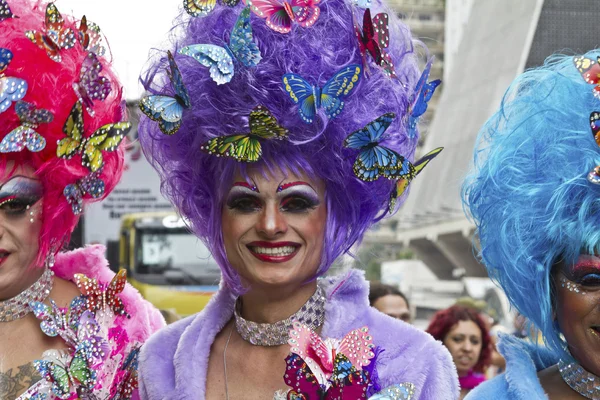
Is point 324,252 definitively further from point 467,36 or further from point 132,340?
point 467,36

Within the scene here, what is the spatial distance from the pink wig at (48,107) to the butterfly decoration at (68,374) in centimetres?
37

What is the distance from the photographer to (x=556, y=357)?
9.18ft

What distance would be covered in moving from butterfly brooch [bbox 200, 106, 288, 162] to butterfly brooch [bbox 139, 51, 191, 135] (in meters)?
0.14

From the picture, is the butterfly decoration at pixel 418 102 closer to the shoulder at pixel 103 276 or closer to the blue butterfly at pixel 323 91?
the blue butterfly at pixel 323 91

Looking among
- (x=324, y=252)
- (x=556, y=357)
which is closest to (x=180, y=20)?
(x=324, y=252)

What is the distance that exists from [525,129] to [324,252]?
78cm

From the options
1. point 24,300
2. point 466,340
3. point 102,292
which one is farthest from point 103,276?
point 466,340

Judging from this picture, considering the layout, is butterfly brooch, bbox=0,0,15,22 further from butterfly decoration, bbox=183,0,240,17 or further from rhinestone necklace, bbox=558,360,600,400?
rhinestone necklace, bbox=558,360,600,400

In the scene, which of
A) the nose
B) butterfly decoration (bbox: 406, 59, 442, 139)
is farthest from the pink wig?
butterfly decoration (bbox: 406, 59, 442, 139)

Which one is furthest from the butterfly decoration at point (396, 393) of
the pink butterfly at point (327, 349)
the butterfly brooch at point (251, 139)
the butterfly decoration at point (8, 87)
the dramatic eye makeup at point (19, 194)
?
the butterfly decoration at point (8, 87)

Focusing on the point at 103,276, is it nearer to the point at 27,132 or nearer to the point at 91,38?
the point at 27,132

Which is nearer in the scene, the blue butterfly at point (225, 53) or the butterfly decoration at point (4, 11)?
the blue butterfly at point (225, 53)

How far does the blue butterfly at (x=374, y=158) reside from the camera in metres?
2.76

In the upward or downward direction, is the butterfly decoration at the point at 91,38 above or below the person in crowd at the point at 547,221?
above
